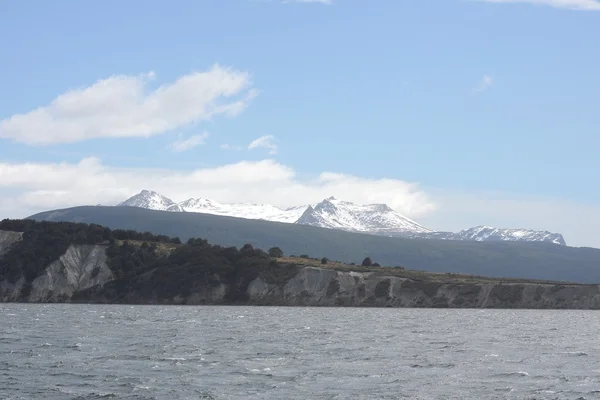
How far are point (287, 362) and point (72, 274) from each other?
130 meters

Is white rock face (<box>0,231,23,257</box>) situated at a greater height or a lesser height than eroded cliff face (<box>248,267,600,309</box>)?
greater

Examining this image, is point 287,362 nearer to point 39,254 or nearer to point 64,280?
point 64,280

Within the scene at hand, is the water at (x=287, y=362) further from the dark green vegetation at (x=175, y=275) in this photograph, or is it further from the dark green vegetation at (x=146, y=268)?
the dark green vegetation at (x=146, y=268)

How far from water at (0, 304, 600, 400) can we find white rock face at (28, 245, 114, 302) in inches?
3077

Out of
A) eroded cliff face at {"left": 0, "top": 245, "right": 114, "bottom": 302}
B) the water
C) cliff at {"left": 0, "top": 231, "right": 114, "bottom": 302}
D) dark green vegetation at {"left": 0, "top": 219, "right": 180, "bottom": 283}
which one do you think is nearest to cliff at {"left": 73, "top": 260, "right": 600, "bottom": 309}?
eroded cliff face at {"left": 0, "top": 245, "right": 114, "bottom": 302}

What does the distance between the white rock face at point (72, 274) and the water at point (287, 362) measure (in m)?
78.2

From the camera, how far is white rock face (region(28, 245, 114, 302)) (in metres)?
186

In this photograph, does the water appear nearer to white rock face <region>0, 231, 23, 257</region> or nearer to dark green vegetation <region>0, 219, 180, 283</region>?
dark green vegetation <region>0, 219, 180, 283</region>

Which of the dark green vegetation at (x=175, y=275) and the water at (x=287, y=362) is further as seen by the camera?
the dark green vegetation at (x=175, y=275)

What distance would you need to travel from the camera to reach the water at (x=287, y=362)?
53500mm

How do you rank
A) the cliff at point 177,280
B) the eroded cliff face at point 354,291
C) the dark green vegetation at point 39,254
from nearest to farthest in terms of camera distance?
the dark green vegetation at point 39,254
the cliff at point 177,280
the eroded cliff face at point 354,291

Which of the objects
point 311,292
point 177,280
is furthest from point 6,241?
point 311,292

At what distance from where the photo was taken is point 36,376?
5700 cm

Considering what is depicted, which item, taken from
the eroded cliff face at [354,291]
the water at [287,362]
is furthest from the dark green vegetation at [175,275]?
the water at [287,362]
